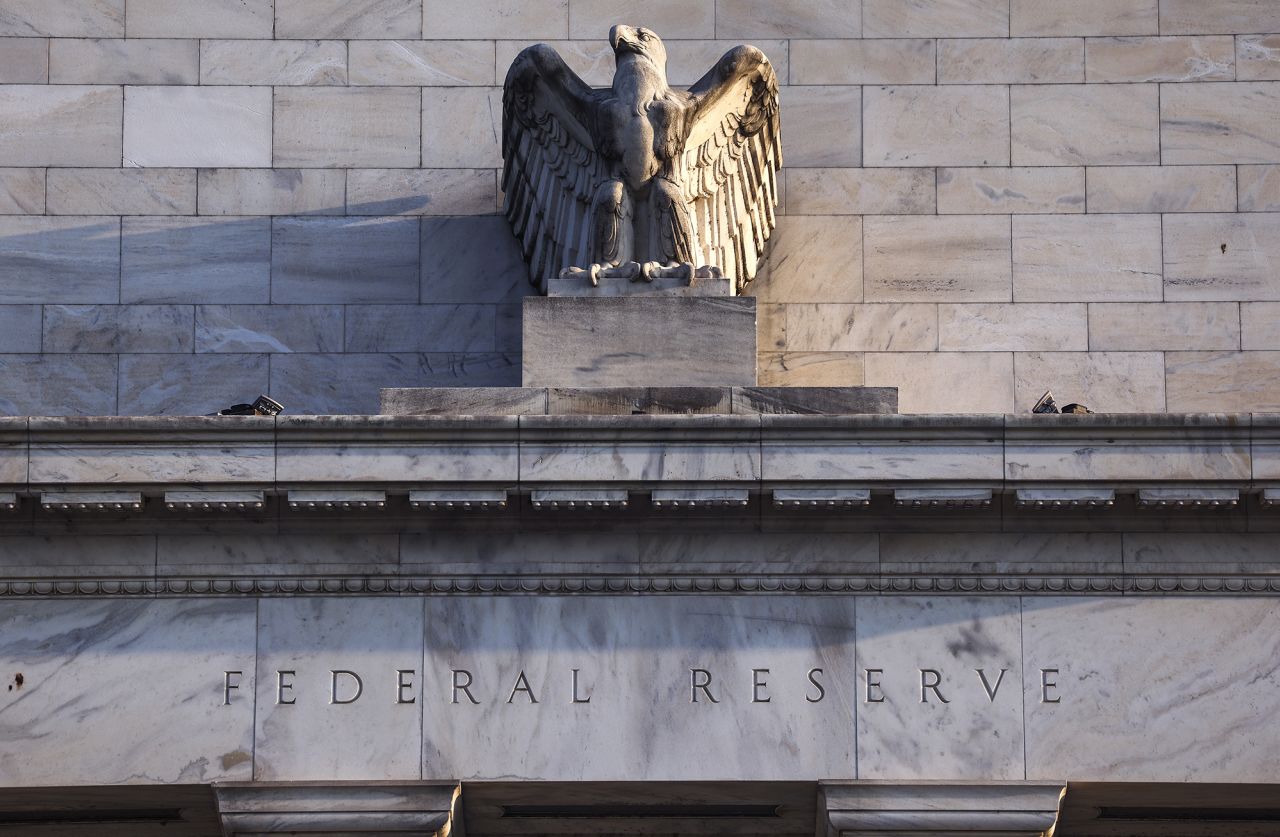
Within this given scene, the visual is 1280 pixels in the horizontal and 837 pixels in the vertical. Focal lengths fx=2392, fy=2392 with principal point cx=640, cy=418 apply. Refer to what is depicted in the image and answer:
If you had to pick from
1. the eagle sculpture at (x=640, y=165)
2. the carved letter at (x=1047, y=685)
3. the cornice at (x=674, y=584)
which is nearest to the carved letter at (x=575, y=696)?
the cornice at (x=674, y=584)

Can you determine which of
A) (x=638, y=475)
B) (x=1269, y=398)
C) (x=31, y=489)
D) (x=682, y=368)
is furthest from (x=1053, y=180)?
(x=31, y=489)

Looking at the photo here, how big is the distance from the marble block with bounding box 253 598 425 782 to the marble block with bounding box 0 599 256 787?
197mm

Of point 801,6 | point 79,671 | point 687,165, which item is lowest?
point 79,671

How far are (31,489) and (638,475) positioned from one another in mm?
4712

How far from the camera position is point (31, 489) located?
1856 cm

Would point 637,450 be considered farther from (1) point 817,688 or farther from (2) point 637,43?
(2) point 637,43

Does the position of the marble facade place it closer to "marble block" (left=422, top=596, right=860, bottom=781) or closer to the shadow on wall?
"marble block" (left=422, top=596, right=860, bottom=781)

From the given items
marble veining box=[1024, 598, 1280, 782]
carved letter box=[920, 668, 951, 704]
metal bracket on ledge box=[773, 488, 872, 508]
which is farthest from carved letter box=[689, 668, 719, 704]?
marble veining box=[1024, 598, 1280, 782]

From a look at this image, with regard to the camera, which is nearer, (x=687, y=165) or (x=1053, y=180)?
(x=687, y=165)

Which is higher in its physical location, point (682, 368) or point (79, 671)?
point (682, 368)

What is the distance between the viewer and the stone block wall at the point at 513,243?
22281mm

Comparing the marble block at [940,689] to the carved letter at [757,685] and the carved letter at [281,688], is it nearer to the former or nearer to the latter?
the carved letter at [757,685]

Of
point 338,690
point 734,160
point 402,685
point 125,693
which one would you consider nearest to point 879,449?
point 402,685

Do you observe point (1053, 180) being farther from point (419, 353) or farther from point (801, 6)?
point (419, 353)
